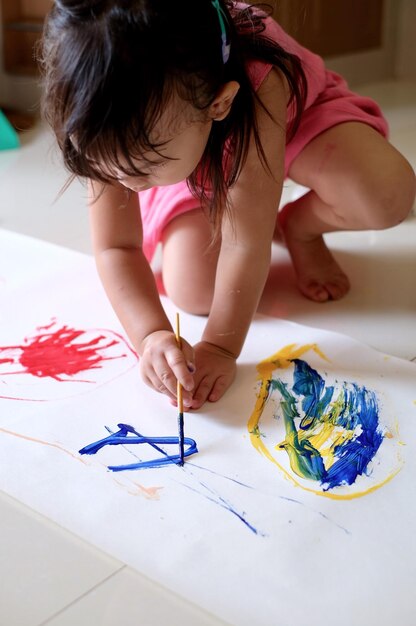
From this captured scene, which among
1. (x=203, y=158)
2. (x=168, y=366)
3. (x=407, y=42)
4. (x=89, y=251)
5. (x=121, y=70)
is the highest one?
(x=121, y=70)

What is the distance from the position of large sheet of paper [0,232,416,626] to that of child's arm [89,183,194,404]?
0.04 meters

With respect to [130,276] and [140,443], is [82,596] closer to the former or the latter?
[140,443]

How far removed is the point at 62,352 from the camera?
87cm

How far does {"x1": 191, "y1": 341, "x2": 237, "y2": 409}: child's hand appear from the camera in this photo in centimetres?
77

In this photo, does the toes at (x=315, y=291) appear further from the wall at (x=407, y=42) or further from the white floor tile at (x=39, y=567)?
the wall at (x=407, y=42)

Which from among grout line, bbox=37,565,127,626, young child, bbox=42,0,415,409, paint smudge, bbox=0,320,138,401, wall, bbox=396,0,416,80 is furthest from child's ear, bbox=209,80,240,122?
wall, bbox=396,0,416,80

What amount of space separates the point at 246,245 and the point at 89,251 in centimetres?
43

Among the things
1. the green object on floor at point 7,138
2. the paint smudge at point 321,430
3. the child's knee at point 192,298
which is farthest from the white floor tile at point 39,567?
the green object on floor at point 7,138

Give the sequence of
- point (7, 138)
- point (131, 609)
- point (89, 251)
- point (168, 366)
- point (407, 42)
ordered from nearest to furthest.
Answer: point (131, 609), point (168, 366), point (89, 251), point (7, 138), point (407, 42)

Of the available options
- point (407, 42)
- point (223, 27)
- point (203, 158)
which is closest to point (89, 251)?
point (203, 158)

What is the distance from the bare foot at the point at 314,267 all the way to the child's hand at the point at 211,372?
9.8 inches

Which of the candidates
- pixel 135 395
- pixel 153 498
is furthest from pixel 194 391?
pixel 153 498

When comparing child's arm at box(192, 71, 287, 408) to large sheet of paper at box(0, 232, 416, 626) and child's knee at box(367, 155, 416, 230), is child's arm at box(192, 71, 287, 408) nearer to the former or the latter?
large sheet of paper at box(0, 232, 416, 626)

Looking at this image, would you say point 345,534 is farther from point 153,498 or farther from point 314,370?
point 314,370
